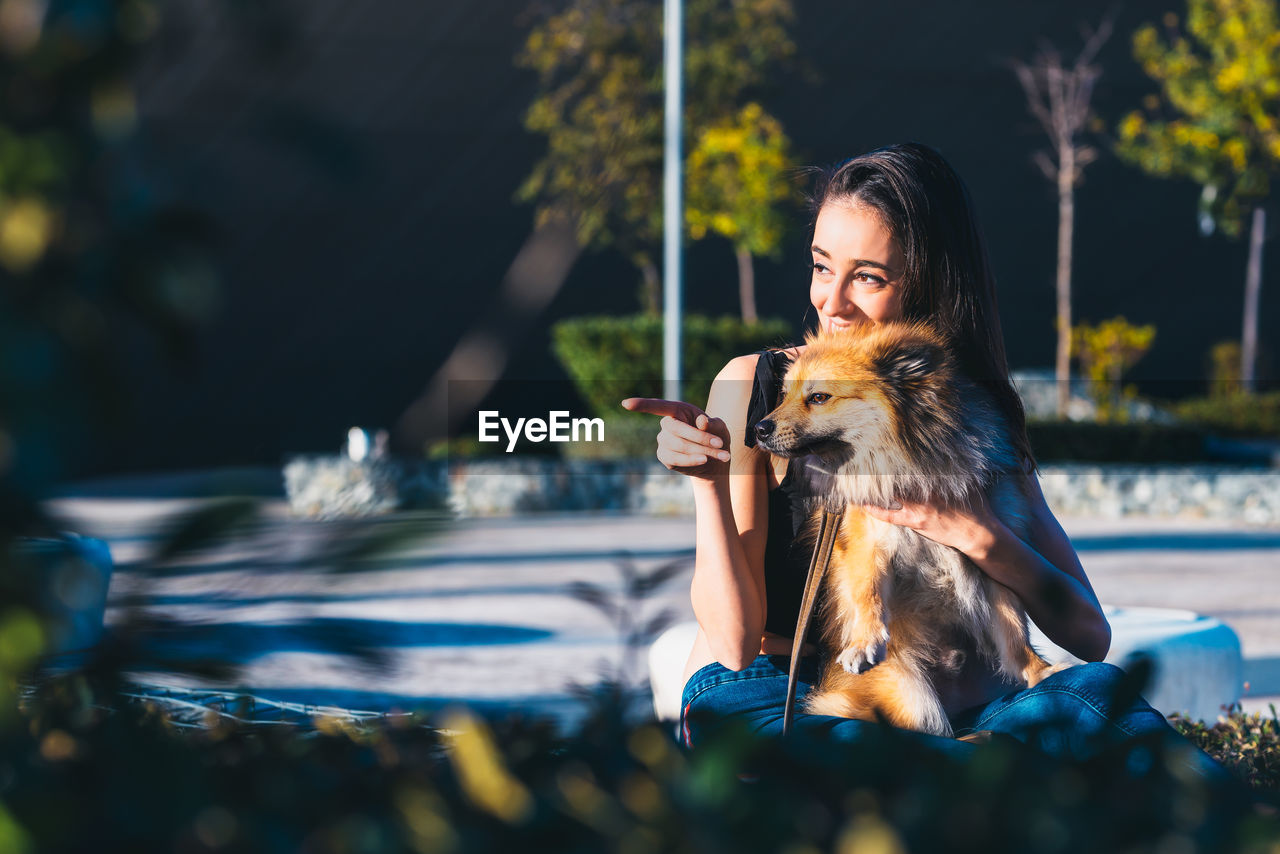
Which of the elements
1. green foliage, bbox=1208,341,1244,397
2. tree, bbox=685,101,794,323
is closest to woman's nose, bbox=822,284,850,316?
tree, bbox=685,101,794,323

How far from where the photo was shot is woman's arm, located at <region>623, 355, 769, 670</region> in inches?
67.7

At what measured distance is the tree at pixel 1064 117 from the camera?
13.4 metres

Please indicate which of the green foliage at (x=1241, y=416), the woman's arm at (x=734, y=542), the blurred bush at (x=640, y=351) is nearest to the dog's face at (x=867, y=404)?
the woman's arm at (x=734, y=542)

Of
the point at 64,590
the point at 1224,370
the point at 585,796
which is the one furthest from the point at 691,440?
the point at 1224,370

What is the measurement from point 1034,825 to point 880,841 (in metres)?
0.12

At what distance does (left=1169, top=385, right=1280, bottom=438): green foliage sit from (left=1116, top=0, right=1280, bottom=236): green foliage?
9.90 feet

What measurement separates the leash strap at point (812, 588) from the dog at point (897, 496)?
7cm

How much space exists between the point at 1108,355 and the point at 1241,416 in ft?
6.80

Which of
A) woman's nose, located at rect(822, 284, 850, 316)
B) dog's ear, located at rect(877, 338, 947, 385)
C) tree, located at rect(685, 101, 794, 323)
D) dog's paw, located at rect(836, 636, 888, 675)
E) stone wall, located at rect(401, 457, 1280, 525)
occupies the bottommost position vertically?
stone wall, located at rect(401, 457, 1280, 525)

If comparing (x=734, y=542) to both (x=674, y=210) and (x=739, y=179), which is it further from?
(x=739, y=179)

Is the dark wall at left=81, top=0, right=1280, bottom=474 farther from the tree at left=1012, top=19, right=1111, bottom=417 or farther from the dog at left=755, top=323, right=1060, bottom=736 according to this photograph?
the dog at left=755, top=323, right=1060, bottom=736

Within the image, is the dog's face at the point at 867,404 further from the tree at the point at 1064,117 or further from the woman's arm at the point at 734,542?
the tree at the point at 1064,117

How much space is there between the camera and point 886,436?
5.96 feet

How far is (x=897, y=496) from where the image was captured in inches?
71.4
